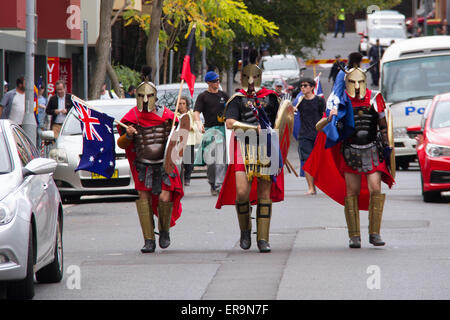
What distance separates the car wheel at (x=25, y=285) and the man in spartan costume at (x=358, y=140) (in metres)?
4.19

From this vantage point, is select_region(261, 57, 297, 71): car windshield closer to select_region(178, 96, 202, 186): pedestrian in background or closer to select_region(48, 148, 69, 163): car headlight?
select_region(178, 96, 202, 186): pedestrian in background

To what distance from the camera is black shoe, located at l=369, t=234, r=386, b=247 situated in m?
11.8

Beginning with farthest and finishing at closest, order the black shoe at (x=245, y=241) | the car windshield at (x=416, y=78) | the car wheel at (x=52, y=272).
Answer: the car windshield at (x=416, y=78), the black shoe at (x=245, y=241), the car wheel at (x=52, y=272)

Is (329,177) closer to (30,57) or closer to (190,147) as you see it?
(30,57)

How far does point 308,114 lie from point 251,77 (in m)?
7.78

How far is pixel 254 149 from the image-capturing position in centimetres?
1168

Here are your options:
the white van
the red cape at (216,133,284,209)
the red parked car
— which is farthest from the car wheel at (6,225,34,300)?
the white van

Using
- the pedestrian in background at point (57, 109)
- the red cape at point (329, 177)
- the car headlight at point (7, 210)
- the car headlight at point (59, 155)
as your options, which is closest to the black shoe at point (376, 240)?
the red cape at point (329, 177)

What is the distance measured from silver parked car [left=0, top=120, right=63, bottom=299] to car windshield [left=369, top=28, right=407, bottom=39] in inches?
2106

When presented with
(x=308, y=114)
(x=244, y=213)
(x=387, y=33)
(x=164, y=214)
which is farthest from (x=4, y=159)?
(x=387, y=33)

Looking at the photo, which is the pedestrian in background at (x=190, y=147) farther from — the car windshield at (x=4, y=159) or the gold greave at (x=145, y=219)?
the car windshield at (x=4, y=159)

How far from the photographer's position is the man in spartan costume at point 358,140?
11.9 meters

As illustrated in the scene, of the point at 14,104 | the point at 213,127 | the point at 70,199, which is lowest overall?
the point at 70,199
